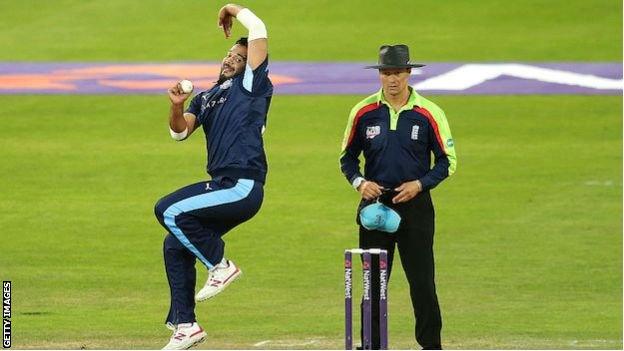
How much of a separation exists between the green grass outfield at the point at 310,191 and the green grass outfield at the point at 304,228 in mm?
36

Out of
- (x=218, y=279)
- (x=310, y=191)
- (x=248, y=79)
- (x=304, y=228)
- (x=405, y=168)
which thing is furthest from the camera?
(x=310, y=191)

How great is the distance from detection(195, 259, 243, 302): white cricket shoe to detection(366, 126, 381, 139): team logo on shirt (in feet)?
4.37

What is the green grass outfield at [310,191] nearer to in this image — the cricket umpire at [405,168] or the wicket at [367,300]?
the cricket umpire at [405,168]

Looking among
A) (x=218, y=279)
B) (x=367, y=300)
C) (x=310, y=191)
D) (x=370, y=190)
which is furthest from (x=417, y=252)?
(x=310, y=191)

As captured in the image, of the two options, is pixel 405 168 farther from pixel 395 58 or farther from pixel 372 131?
pixel 395 58

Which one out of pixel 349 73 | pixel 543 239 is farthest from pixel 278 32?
pixel 543 239

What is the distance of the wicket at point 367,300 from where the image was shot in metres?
9.33

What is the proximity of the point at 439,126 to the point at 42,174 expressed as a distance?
990 cm

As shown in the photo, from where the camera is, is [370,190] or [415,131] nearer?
[370,190]

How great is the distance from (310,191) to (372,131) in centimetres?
835

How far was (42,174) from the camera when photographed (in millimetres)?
19562

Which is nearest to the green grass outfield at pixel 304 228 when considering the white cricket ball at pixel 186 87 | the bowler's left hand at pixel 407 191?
the bowler's left hand at pixel 407 191

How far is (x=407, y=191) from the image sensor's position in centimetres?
1030

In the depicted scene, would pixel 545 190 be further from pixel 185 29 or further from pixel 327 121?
pixel 185 29
